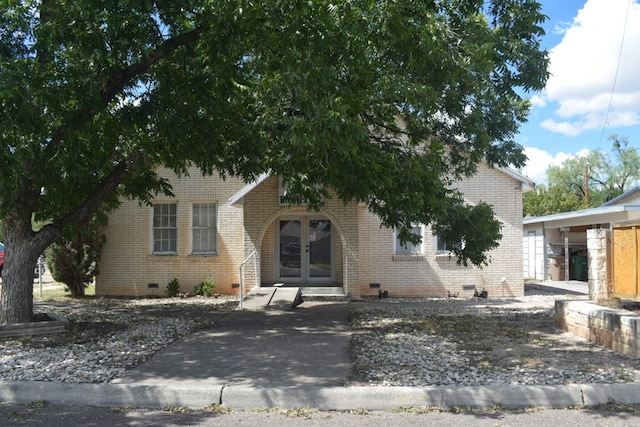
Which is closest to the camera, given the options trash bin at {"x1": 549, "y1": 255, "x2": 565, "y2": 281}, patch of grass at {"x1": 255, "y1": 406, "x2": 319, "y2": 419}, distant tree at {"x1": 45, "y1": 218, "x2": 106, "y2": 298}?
patch of grass at {"x1": 255, "y1": 406, "x2": 319, "y2": 419}

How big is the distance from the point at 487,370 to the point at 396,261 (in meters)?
10.0

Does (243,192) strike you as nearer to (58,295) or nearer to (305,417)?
(58,295)

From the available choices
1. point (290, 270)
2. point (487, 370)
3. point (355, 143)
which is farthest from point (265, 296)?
point (487, 370)

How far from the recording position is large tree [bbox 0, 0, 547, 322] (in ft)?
25.8

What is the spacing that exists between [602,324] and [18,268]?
9.93 meters

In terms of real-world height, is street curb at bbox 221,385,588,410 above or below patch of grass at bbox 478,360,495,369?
below

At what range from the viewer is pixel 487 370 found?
7.30m

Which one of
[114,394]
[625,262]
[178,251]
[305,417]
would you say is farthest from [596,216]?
[114,394]

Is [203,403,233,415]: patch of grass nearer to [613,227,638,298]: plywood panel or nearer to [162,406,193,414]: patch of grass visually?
[162,406,193,414]: patch of grass

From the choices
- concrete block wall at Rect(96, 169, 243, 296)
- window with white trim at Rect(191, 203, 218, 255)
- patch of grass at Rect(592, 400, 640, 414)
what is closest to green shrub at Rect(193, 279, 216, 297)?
concrete block wall at Rect(96, 169, 243, 296)

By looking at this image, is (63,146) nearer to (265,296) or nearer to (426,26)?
(426,26)

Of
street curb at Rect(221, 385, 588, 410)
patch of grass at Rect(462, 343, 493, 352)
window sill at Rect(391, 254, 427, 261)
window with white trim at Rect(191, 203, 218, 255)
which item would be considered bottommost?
street curb at Rect(221, 385, 588, 410)

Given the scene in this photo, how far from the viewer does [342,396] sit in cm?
624

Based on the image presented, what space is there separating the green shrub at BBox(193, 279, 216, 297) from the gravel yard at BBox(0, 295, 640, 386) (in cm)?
321
